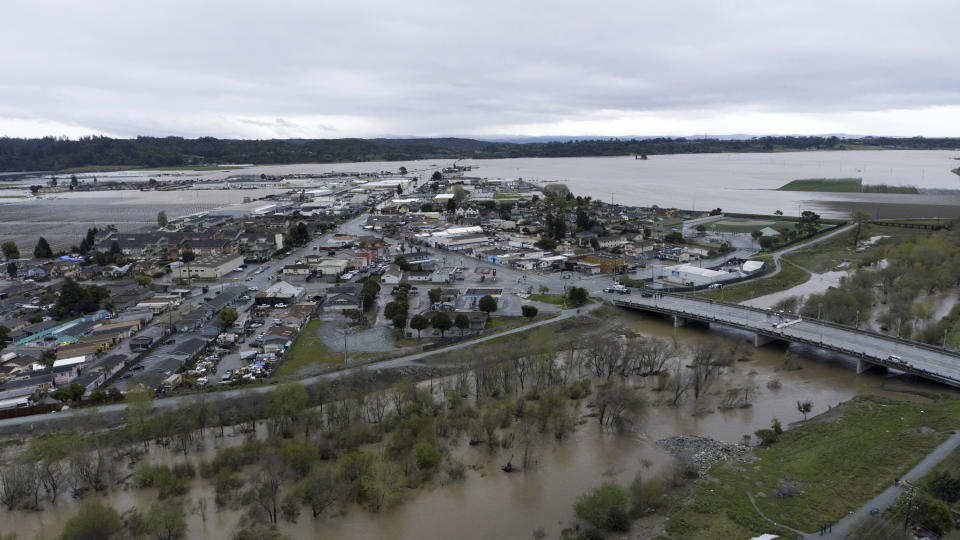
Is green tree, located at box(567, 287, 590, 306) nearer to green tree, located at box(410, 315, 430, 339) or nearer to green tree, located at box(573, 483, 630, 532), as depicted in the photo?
green tree, located at box(410, 315, 430, 339)

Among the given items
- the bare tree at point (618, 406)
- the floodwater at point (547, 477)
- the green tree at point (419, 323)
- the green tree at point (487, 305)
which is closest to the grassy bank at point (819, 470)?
the floodwater at point (547, 477)

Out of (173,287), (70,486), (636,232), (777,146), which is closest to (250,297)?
(173,287)

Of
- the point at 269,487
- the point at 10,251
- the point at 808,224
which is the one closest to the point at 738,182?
the point at 808,224

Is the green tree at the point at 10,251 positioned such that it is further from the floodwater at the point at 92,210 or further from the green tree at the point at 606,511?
the green tree at the point at 606,511

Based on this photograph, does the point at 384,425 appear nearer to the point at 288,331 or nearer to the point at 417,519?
the point at 417,519

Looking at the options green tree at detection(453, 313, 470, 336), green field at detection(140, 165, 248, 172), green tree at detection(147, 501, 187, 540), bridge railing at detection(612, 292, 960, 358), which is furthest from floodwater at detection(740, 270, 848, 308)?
green field at detection(140, 165, 248, 172)

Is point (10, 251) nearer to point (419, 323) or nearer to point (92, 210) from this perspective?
point (92, 210)

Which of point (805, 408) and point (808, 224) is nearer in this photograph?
point (805, 408)

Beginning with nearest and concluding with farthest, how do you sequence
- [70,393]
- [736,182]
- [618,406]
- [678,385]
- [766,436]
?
[766,436]
[618,406]
[70,393]
[678,385]
[736,182]

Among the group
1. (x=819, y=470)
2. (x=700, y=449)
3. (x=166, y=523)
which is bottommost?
(x=700, y=449)
